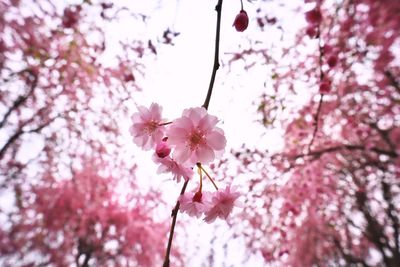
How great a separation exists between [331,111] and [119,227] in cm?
871

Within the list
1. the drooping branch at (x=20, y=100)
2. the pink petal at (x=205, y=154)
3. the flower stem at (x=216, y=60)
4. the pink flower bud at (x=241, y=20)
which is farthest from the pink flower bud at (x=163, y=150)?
the drooping branch at (x=20, y=100)

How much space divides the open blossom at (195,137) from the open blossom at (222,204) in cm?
22

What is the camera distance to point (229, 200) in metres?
1.61

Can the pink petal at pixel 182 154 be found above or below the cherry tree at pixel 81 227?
below

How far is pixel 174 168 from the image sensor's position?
1565mm

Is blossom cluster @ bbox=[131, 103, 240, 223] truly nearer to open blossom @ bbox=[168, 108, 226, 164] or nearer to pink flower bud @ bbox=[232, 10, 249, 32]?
open blossom @ bbox=[168, 108, 226, 164]

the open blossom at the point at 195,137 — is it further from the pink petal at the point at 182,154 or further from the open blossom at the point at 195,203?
the open blossom at the point at 195,203

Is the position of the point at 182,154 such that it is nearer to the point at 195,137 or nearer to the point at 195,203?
the point at 195,137

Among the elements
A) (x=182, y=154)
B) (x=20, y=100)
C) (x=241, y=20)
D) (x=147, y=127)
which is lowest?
(x=182, y=154)

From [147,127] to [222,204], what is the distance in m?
0.54

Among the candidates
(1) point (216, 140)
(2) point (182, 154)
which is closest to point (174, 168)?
(2) point (182, 154)

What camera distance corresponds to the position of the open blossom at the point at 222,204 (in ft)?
5.19

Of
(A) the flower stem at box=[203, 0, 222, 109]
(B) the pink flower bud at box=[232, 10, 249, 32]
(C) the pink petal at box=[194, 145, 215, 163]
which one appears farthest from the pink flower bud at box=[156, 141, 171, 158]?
(B) the pink flower bud at box=[232, 10, 249, 32]

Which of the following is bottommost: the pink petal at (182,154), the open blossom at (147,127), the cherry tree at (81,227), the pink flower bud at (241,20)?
the pink petal at (182,154)
